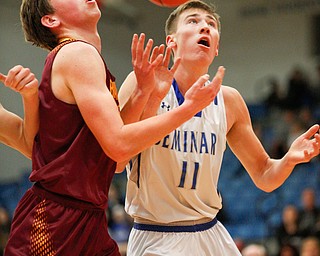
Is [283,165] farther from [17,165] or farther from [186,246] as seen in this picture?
[17,165]

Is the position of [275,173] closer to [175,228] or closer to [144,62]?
[175,228]

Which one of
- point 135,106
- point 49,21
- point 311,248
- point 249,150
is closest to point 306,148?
Result: point 249,150

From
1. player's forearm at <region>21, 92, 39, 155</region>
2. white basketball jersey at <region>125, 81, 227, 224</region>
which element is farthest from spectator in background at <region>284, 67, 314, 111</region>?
player's forearm at <region>21, 92, 39, 155</region>

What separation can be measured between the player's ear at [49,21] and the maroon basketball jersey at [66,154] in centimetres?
20

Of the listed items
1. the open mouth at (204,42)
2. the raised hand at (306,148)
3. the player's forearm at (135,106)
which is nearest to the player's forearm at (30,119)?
the player's forearm at (135,106)

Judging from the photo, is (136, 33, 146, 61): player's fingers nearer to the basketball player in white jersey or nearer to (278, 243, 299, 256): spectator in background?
the basketball player in white jersey

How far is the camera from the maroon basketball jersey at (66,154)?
304cm

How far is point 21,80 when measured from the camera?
3.03 metres

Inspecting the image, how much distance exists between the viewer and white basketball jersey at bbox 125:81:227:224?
3.87 metres

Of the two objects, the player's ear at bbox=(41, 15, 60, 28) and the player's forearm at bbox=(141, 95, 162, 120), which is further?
the player's forearm at bbox=(141, 95, 162, 120)

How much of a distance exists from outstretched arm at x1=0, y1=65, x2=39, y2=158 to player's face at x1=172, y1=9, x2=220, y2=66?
1.25 m

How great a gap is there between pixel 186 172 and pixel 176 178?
7 cm

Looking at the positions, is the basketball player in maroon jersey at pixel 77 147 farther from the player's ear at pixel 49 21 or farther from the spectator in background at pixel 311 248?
the spectator in background at pixel 311 248

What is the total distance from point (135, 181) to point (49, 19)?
115 centimetres
